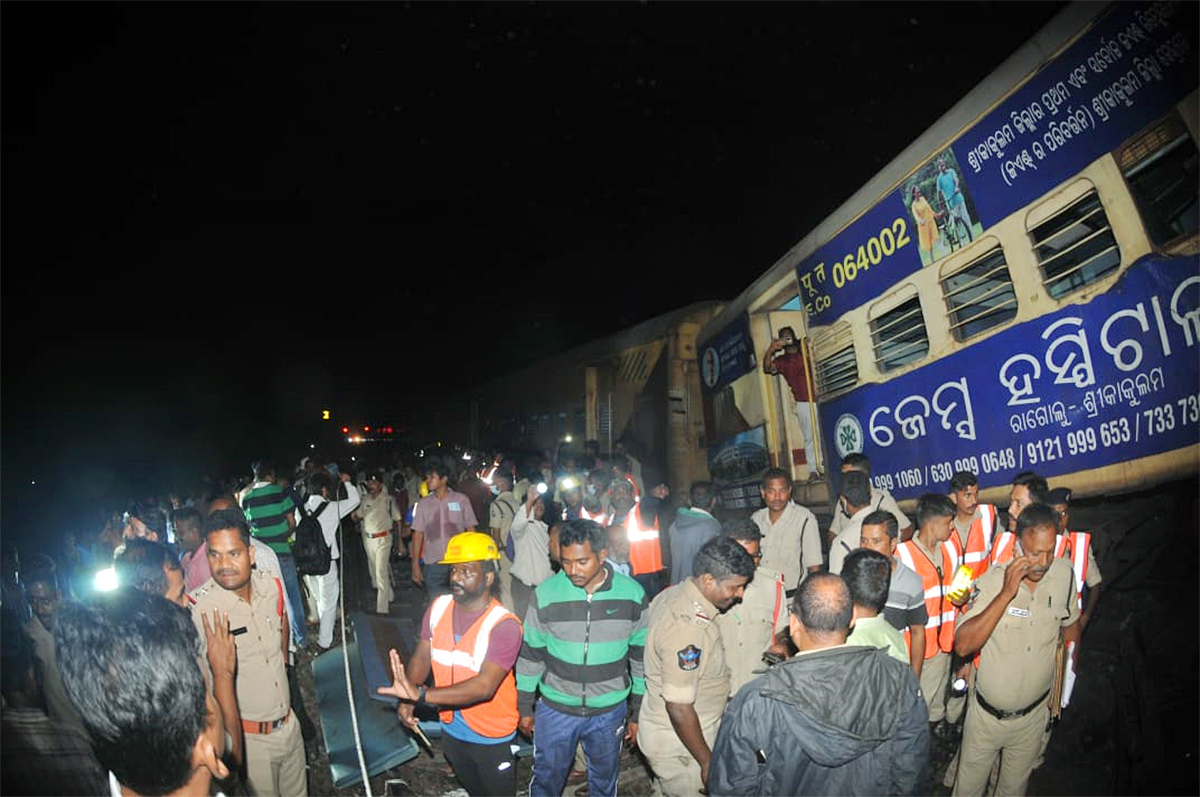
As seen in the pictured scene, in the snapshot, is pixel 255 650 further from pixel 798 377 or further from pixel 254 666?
pixel 798 377

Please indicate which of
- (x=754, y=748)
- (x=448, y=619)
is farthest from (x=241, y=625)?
(x=754, y=748)

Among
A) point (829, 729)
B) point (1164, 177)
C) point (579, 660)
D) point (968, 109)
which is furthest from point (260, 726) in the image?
point (968, 109)

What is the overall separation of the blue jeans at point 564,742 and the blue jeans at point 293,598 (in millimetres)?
4797

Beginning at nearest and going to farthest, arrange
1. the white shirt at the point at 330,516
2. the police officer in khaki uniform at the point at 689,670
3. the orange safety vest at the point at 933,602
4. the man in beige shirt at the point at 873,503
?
the police officer in khaki uniform at the point at 689,670 → the orange safety vest at the point at 933,602 → the man in beige shirt at the point at 873,503 → the white shirt at the point at 330,516

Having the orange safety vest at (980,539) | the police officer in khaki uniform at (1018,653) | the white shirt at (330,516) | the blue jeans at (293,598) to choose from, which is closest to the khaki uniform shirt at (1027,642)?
the police officer in khaki uniform at (1018,653)

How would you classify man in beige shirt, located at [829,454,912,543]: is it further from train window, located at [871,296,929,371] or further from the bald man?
the bald man

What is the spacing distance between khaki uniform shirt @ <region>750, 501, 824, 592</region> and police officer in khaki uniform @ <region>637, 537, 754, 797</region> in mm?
2335

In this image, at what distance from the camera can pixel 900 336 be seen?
6.08 meters

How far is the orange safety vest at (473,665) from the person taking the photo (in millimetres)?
3570

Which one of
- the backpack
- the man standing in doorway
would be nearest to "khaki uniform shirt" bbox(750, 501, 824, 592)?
the man standing in doorway

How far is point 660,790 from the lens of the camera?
12.4 feet

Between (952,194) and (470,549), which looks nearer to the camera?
(470,549)

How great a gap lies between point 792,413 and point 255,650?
6.37 meters

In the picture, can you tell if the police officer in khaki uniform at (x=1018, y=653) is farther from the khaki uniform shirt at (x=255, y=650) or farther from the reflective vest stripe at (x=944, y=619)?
the khaki uniform shirt at (x=255, y=650)
